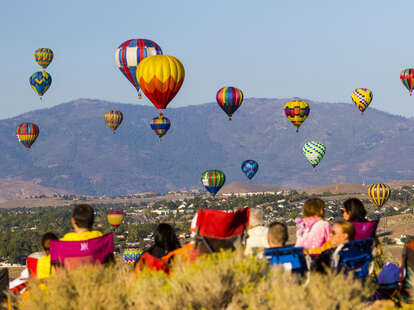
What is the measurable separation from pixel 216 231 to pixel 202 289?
1.20 metres

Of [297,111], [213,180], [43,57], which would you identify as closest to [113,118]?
[43,57]

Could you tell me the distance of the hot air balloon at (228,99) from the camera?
302 feet

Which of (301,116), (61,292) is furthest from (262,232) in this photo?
(301,116)

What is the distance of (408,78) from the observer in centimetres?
10350

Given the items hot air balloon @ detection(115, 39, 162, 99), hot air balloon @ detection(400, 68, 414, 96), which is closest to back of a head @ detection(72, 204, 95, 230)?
hot air balloon @ detection(115, 39, 162, 99)

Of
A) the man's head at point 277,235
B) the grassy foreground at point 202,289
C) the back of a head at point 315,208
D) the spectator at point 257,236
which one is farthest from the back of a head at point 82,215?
the back of a head at point 315,208

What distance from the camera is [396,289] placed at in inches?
512

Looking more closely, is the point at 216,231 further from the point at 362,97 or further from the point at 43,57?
the point at 43,57

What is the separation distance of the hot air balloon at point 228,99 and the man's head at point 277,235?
7995 cm

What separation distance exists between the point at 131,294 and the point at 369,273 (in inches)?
142

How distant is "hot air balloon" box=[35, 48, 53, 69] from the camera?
371 feet

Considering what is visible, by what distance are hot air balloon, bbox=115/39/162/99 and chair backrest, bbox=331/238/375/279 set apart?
59428mm

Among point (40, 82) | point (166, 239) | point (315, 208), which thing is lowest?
point (166, 239)

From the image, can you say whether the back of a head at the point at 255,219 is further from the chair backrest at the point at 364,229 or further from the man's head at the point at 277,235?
the chair backrest at the point at 364,229
